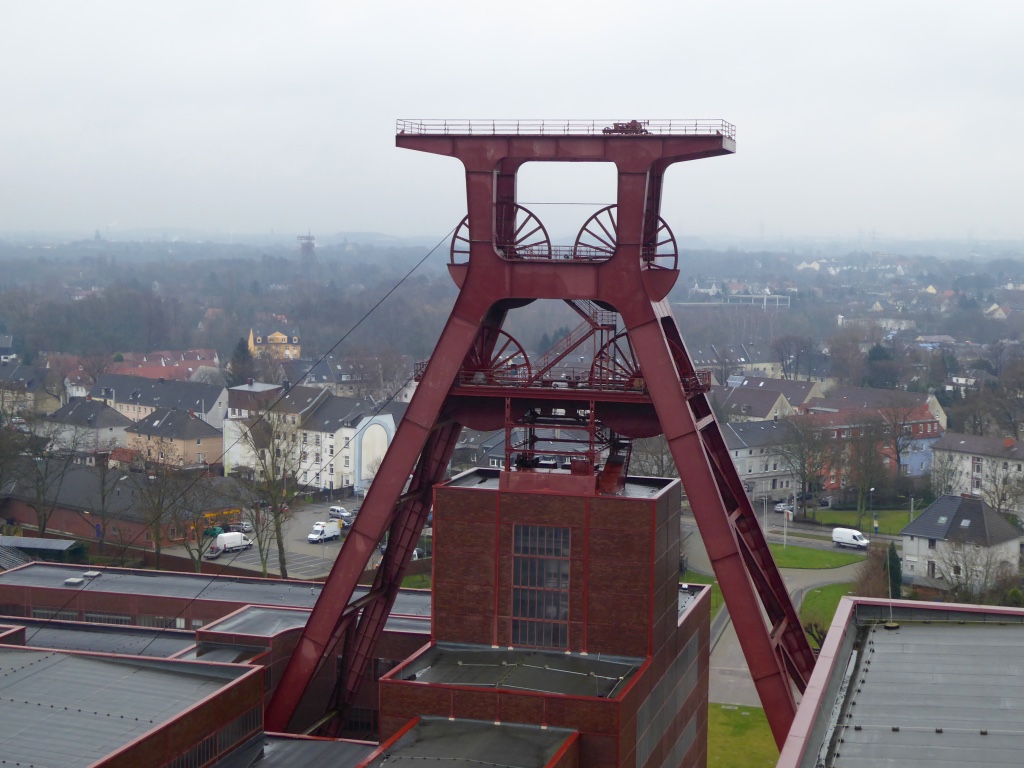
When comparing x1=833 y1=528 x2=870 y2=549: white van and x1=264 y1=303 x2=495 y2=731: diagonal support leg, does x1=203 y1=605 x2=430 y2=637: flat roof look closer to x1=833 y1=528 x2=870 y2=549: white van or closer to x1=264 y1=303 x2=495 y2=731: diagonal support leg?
x1=264 y1=303 x2=495 y2=731: diagonal support leg

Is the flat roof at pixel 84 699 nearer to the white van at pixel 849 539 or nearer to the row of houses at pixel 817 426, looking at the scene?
the white van at pixel 849 539

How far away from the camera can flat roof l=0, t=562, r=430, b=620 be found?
104ft

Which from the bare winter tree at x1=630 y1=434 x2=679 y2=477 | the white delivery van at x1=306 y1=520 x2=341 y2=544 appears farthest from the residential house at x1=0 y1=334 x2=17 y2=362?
the bare winter tree at x1=630 y1=434 x2=679 y2=477

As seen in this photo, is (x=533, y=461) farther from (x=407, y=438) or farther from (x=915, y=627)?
(x=915, y=627)

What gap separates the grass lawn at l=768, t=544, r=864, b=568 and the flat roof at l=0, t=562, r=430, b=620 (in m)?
22.1

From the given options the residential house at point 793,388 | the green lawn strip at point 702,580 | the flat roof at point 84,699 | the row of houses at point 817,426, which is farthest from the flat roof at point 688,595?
the residential house at point 793,388

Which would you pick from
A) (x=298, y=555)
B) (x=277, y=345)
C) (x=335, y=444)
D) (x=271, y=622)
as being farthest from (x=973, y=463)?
(x=277, y=345)

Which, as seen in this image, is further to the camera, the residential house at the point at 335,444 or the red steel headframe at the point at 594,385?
the residential house at the point at 335,444

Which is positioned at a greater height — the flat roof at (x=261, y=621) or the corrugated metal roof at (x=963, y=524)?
the flat roof at (x=261, y=621)

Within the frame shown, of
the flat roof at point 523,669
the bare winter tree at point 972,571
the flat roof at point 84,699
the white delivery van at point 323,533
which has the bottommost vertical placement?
the white delivery van at point 323,533

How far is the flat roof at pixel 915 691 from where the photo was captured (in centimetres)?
1331

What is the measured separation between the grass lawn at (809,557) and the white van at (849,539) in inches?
36.1

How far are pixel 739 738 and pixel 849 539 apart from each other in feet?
76.5

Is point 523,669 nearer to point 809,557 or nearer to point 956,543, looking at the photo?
point 956,543
